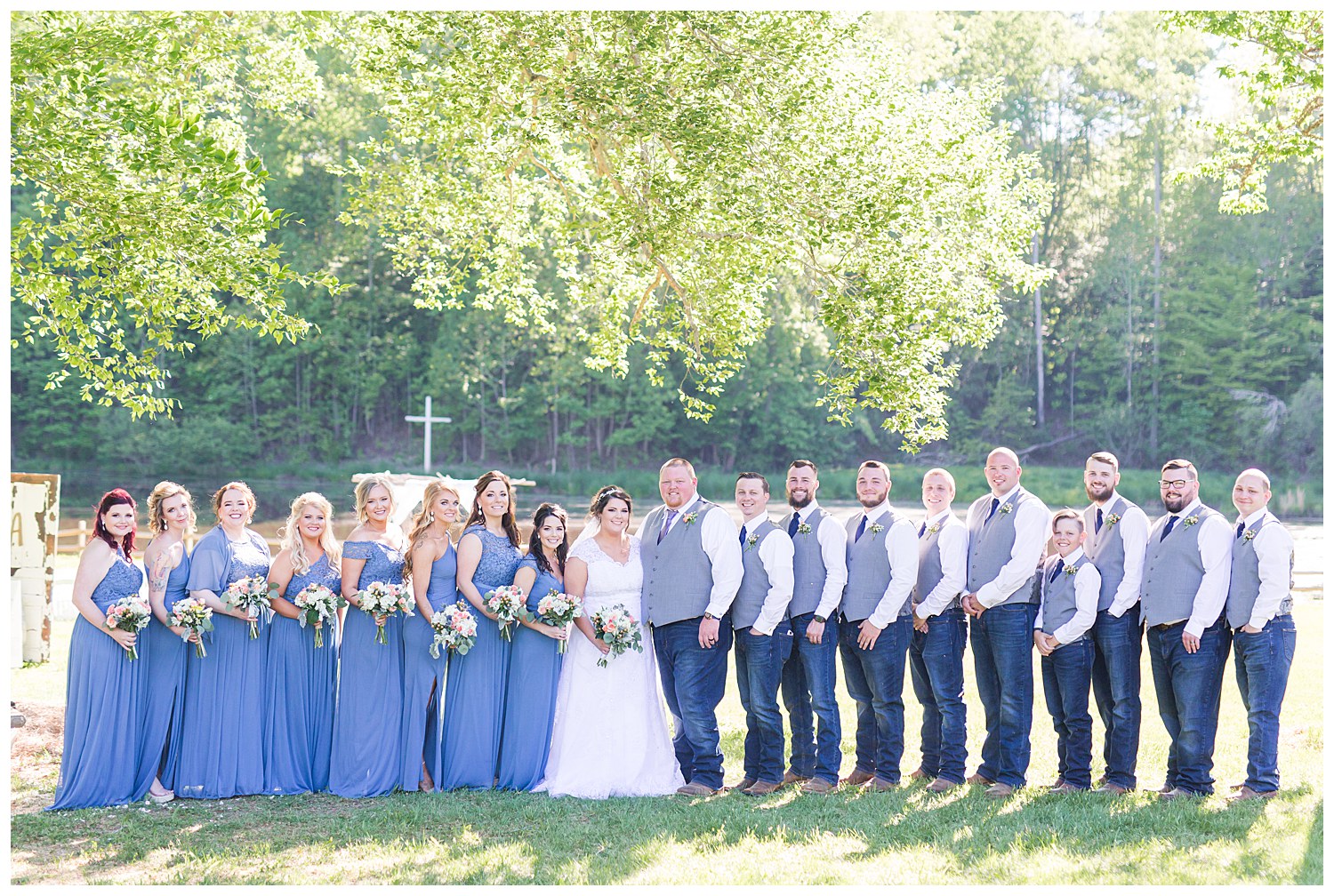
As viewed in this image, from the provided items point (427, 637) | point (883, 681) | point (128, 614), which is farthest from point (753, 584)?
point (128, 614)

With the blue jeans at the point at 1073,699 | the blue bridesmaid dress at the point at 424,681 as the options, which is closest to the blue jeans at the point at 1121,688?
the blue jeans at the point at 1073,699

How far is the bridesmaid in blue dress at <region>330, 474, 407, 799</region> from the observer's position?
7.35 meters

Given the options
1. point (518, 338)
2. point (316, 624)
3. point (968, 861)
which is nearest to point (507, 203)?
point (316, 624)

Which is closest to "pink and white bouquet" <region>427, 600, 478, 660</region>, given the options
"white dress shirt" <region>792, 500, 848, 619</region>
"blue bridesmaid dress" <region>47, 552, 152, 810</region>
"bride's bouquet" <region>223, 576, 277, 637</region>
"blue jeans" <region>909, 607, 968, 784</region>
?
"bride's bouquet" <region>223, 576, 277, 637</region>

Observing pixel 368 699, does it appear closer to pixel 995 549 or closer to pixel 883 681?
pixel 883 681

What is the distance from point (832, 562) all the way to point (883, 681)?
749 millimetres

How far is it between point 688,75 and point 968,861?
635 centimetres

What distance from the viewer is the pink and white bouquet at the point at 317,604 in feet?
23.8

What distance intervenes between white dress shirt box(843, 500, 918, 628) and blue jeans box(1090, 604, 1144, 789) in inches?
42.4

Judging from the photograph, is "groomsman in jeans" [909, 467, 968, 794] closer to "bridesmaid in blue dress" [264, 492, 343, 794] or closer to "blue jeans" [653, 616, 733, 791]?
"blue jeans" [653, 616, 733, 791]

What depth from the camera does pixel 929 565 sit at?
25.2ft

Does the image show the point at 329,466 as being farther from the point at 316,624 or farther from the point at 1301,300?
the point at 316,624

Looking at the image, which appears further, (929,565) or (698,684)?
(929,565)

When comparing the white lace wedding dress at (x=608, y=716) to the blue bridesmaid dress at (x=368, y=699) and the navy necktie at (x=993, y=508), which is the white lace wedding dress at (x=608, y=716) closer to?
the blue bridesmaid dress at (x=368, y=699)
